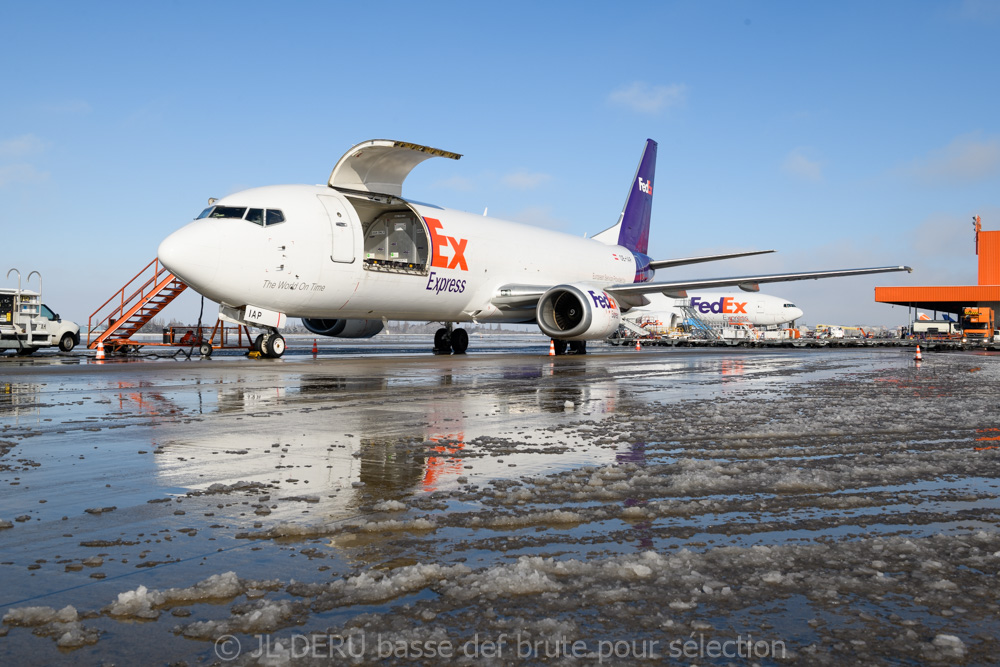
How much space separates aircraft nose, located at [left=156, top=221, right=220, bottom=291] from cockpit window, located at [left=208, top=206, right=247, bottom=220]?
29.1 inches

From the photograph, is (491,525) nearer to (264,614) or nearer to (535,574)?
(535,574)

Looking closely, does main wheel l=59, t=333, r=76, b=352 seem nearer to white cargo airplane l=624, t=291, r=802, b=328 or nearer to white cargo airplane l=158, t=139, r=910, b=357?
white cargo airplane l=158, t=139, r=910, b=357

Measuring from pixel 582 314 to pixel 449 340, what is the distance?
5370mm

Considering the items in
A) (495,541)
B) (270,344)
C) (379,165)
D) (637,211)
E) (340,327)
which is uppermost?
(637,211)

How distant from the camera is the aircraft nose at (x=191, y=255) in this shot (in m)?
14.5

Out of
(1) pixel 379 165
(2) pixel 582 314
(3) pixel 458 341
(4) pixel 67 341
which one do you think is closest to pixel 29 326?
(4) pixel 67 341

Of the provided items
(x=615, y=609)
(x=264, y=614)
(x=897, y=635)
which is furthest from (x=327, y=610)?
(x=897, y=635)

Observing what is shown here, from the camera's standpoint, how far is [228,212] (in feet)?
51.0

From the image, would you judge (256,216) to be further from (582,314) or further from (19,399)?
(582,314)

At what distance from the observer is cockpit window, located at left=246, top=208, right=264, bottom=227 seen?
15484 millimetres

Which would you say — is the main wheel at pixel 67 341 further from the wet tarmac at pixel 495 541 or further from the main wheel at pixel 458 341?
the wet tarmac at pixel 495 541

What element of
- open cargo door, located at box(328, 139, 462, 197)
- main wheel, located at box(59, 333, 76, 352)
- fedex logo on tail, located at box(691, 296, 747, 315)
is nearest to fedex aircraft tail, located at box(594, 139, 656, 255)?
open cargo door, located at box(328, 139, 462, 197)

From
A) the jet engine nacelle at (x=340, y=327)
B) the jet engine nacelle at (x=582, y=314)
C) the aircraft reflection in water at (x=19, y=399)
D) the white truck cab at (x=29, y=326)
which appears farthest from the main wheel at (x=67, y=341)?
the aircraft reflection in water at (x=19, y=399)

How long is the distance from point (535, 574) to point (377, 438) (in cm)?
313
